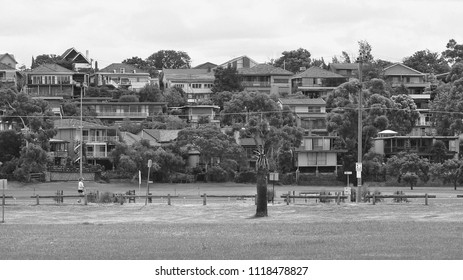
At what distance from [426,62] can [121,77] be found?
209ft

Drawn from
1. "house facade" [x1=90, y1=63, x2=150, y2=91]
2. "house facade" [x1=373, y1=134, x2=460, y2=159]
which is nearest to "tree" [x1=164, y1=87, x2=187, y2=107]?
"house facade" [x1=90, y1=63, x2=150, y2=91]

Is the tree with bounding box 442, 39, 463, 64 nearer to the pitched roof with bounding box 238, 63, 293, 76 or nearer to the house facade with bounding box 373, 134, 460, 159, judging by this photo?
the pitched roof with bounding box 238, 63, 293, 76

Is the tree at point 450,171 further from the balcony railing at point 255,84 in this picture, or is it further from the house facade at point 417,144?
the balcony railing at point 255,84

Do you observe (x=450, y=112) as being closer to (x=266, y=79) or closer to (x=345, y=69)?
(x=266, y=79)

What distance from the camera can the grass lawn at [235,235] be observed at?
76.9 feet

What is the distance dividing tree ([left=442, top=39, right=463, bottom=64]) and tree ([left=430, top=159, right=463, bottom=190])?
74.7 meters

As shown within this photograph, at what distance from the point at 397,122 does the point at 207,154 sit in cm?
2549

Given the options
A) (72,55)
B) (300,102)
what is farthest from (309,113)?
(72,55)

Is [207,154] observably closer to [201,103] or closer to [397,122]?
[397,122]

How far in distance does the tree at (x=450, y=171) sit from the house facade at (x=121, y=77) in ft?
230

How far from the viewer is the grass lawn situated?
76.9 ft

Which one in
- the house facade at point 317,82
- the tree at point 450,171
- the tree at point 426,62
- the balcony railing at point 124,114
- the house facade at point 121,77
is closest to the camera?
the tree at point 450,171

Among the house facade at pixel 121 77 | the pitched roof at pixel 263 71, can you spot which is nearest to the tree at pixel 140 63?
the house facade at pixel 121 77
